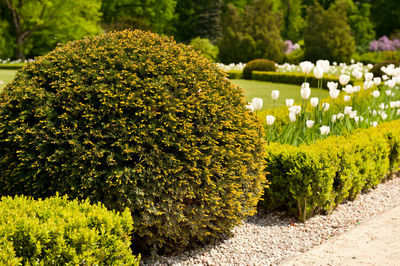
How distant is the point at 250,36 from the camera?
2483cm

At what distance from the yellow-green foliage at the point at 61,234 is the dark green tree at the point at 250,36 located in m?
23.0

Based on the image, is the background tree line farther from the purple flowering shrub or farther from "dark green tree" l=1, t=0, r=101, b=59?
the purple flowering shrub

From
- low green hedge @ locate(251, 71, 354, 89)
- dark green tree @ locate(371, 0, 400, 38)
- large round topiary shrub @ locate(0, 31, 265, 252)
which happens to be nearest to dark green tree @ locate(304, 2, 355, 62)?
low green hedge @ locate(251, 71, 354, 89)

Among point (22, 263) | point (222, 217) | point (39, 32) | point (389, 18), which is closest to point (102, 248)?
point (22, 263)

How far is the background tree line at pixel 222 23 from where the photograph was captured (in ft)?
83.3

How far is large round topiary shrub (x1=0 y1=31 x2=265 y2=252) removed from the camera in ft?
10.7

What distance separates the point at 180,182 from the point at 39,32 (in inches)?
1340

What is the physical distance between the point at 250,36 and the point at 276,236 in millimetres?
21601

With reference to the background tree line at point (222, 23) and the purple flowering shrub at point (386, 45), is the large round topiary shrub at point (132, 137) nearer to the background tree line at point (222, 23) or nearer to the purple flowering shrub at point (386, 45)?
the background tree line at point (222, 23)

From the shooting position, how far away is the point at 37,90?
3.51 m

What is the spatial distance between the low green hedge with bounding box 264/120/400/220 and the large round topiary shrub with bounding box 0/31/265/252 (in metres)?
1.12

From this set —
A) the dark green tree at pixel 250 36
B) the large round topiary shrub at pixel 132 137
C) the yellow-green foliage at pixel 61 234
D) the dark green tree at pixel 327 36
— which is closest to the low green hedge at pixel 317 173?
the large round topiary shrub at pixel 132 137

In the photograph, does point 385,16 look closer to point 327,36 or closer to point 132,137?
point 327,36

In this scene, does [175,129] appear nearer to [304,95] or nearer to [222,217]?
[222,217]
